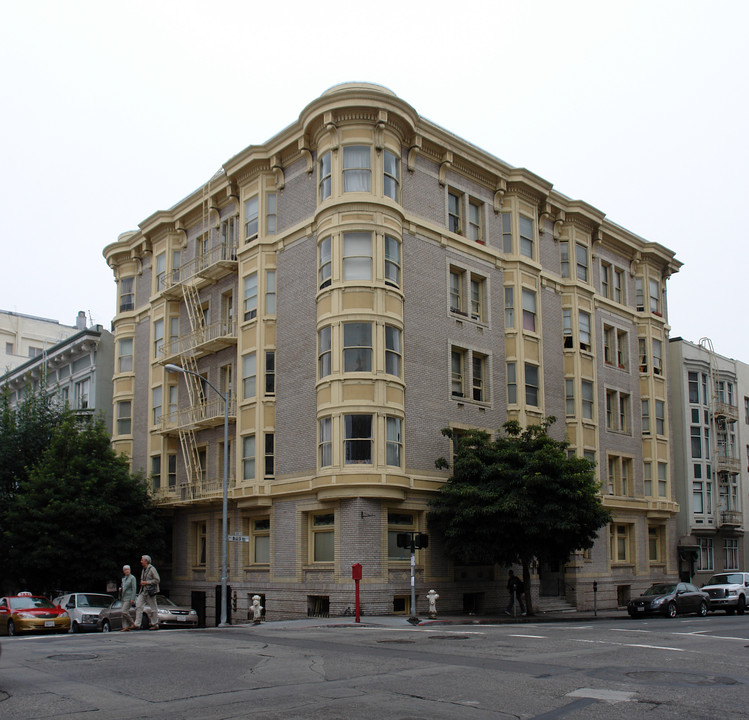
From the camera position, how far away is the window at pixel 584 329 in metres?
40.4

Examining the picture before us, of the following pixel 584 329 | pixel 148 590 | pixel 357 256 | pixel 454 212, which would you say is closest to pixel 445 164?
pixel 454 212

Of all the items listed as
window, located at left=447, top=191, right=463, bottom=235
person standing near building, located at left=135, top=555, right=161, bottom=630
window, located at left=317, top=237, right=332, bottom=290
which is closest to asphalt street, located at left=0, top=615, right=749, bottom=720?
person standing near building, located at left=135, top=555, right=161, bottom=630

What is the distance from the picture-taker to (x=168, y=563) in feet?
127

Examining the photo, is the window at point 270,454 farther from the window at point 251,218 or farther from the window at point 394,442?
the window at point 251,218

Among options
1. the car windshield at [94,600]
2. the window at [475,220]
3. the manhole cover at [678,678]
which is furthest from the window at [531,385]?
the manhole cover at [678,678]

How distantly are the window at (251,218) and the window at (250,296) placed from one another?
1.72 meters

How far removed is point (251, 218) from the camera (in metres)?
35.5

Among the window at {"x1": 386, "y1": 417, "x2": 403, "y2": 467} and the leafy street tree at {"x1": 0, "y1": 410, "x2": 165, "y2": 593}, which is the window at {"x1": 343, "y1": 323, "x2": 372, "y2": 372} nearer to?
the window at {"x1": 386, "y1": 417, "x2": 403, "y2": 467}

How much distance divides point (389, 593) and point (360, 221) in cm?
1269

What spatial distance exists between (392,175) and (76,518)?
58.9 ft

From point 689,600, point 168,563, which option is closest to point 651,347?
point 689,600

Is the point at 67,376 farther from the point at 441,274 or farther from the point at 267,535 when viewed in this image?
the point at 441,274

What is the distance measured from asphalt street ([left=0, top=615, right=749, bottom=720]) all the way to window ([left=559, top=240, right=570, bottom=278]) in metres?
23.4

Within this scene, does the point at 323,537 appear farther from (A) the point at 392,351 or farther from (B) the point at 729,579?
(B) the point at 729,579
